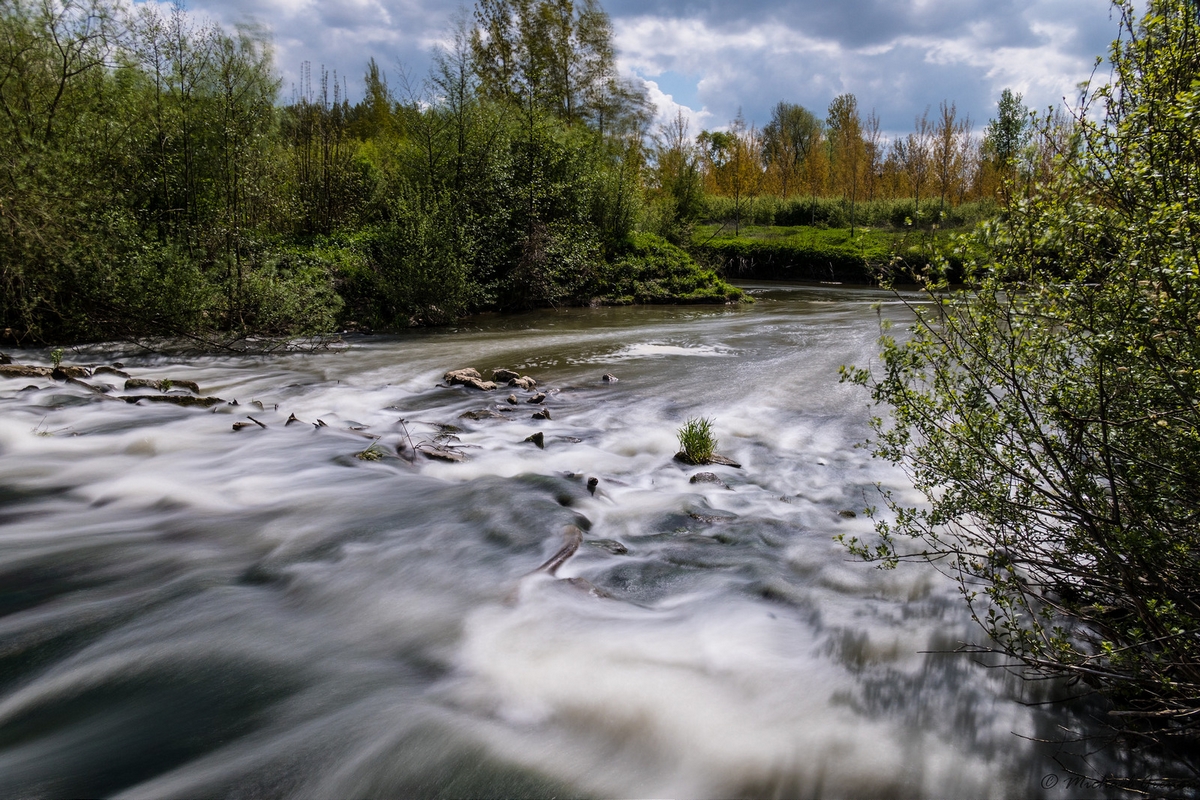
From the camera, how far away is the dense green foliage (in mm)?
10695

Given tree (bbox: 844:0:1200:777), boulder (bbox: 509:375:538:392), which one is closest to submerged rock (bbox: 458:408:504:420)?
boulder (bbox: 509:375:538:392)

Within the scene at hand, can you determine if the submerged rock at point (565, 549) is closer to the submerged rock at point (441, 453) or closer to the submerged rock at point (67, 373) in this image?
the submerged rock at point (441, 453)

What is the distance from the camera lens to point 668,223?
26.3 m

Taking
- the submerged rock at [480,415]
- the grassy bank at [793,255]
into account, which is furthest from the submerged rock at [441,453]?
the grassy bank at [793,255]

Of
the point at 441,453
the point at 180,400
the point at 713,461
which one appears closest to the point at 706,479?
the point at 713,461

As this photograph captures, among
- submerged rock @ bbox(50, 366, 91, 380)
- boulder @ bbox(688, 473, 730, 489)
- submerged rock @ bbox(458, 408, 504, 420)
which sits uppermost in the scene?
submerged rock @ bbox(50, 366, 91, 380)

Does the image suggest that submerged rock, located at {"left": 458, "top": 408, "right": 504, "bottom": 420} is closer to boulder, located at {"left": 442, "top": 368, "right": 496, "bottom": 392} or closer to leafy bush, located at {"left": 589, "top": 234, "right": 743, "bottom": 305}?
boulder, located at {"left": 442, "top": 368, "right": 496, "bottom": 392}

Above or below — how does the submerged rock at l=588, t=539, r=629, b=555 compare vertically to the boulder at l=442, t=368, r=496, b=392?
below

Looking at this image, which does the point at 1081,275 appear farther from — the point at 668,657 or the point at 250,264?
the point at 250,264

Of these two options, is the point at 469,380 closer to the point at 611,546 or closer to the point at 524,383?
the point at 524,383

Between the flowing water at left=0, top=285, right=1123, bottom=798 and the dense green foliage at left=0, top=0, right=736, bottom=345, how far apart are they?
4.35 meters

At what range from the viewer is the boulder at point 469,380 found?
31.2ft

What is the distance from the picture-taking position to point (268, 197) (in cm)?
1683

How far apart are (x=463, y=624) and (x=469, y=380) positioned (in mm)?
6083
